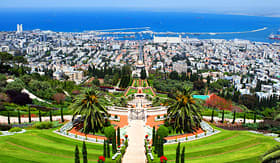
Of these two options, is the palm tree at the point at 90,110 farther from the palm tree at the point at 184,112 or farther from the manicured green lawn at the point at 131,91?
the manicured green lawn at the point at 131,91

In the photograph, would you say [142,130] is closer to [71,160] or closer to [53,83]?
[71,160]

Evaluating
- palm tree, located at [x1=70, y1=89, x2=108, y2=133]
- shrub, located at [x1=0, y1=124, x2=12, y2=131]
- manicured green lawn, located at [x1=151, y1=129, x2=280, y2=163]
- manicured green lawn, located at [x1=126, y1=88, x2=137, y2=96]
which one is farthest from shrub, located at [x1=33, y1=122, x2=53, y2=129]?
manicured green lawn, located at [x1=126, y1=88, x2=137, y2=96]

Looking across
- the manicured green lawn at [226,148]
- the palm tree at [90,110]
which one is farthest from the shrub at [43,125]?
the manicured green lawn at [226,148]

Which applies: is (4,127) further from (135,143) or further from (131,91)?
(131,91)

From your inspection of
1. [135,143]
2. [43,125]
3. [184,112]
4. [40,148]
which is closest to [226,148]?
[184,112]

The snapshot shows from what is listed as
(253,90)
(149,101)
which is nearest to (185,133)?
(149,101)

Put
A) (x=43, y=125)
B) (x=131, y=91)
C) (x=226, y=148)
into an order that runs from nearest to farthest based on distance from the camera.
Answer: (x=226, y=148) < (x=43, y=125) < (x=131, y=91)

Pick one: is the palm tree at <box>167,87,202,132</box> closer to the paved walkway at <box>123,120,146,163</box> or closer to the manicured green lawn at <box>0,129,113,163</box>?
the paved walkway at <box>123,120,146,163</box>
